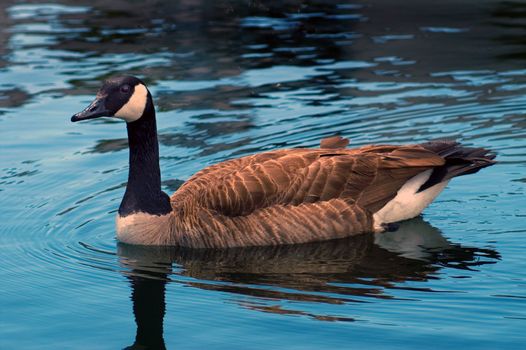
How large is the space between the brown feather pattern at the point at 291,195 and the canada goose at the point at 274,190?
11mm

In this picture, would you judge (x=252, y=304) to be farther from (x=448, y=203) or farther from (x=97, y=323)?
(x=448, y=203)

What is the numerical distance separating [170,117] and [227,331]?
7860 mm

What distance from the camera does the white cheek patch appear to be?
40.3 ft

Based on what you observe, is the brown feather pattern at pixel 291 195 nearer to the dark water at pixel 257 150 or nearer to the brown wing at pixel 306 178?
the brown wing at pixel 306 178

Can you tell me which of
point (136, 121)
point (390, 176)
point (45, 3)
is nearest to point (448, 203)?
point (390, 176)

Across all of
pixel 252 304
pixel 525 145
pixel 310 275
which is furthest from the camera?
pixel 525 145

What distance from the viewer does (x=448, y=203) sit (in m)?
13.5

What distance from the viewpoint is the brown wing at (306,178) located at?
12242 mm

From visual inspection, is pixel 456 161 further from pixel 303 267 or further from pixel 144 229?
pixel 144 229

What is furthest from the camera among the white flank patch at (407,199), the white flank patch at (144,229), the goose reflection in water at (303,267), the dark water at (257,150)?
the white flank patch at (407,199)

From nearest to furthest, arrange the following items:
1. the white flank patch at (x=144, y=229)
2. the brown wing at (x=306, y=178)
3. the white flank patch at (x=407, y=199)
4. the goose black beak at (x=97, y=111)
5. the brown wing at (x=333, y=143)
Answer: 1. the goose black beak at (x=97, y=111)
2. the brown wing at (x=306, y=178)
3. the white flank patch at (x=144, y=229)
4. the white flank patch at (x=407, y=199)
5. the brown wing at (x=333, y=143)

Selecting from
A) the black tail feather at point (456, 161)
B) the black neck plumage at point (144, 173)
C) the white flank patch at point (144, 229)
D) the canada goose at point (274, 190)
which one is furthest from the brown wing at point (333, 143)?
the white flank patch at point (144, 229)

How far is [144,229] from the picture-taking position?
12367 mm

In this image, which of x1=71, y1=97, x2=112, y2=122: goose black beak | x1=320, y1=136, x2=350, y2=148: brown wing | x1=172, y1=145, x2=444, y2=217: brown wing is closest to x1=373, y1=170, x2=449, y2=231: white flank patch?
x1=172, y1=145, x2=444, y2=217: brown wing
